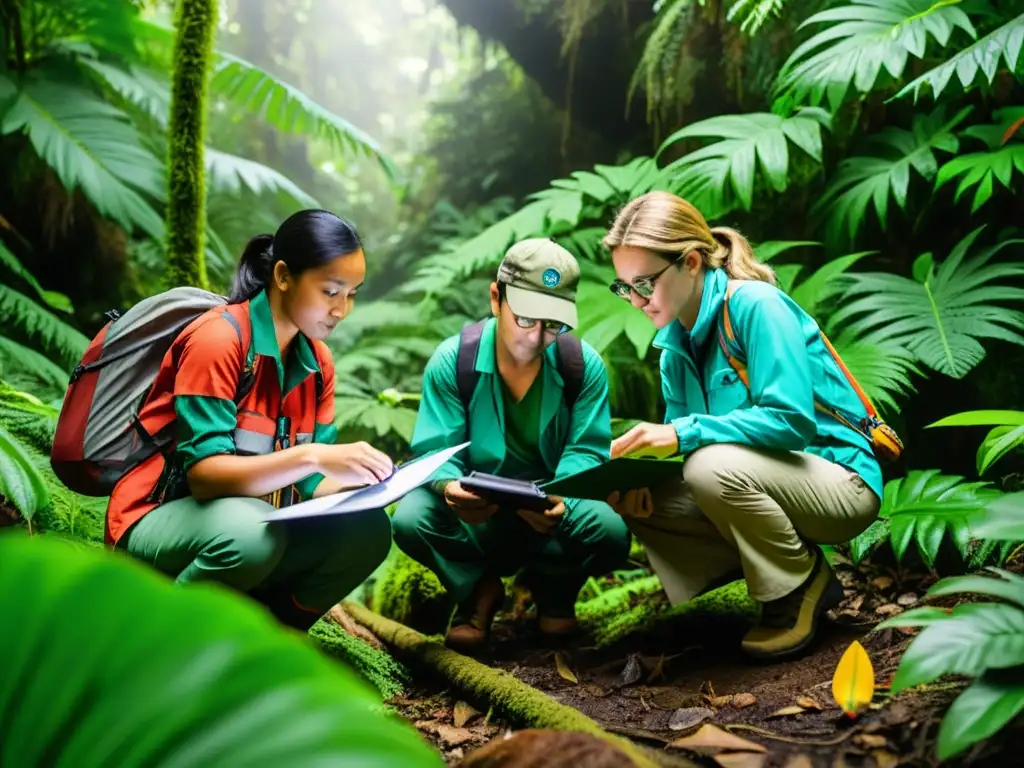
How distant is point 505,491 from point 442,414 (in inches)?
21.6

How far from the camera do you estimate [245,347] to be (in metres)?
2.07

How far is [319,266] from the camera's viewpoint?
2.10 meters

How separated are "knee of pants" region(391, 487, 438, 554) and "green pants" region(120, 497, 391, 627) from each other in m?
0.35

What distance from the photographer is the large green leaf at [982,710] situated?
1.29 meters

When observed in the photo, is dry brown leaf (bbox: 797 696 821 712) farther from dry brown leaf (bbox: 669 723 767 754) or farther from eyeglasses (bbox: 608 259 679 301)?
eyeglasses (bbox: 608 259 679 301)

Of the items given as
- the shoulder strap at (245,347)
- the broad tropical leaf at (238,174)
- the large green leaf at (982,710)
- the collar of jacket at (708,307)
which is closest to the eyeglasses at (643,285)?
the collar of jacket at (708,307)

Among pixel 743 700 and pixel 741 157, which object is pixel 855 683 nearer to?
pixel 743 700

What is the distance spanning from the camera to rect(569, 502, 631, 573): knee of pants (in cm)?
273

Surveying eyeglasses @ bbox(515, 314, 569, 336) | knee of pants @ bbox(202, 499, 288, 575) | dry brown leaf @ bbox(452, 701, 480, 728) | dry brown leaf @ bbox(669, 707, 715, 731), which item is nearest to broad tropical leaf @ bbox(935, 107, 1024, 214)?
eyeglasses @ bbox(515, 314, 569, 336)

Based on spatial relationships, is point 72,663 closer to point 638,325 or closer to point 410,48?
point 638,325

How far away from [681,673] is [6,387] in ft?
8.92

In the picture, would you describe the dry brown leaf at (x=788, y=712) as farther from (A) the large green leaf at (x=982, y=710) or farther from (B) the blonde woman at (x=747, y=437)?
(A) the large green leaf at (x=982, y=710)

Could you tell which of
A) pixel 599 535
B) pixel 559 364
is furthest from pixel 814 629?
pixel 559 364

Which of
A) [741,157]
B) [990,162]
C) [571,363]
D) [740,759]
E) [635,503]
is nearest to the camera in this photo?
[740,759]
